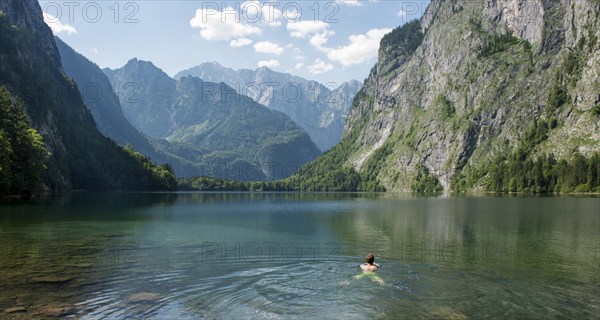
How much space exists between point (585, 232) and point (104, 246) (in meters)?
54.5

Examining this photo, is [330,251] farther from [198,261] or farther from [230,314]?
[230,314]

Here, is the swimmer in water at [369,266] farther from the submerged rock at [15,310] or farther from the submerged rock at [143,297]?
the submerged rock at [15,310]

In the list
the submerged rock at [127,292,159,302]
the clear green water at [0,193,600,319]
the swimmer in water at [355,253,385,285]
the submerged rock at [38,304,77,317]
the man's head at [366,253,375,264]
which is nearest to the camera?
the submerged rock at [38,304,77,317]

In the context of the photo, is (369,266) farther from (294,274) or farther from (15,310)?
(15,310)

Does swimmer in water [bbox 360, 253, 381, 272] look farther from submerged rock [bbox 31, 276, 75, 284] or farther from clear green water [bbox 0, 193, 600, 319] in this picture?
submerged rock [bbox 31, 276, 75, 284]

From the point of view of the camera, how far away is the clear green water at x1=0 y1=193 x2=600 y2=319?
75.2ft

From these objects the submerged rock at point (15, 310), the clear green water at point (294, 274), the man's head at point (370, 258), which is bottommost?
the clear green water at point (294, 274)

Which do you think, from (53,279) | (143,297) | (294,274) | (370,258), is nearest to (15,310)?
(143,297)

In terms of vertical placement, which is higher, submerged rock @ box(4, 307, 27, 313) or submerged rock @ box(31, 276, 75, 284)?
submerged rock @ box(4, 307, 27, 313)

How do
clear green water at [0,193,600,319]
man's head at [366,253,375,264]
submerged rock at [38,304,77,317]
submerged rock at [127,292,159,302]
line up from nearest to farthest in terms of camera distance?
submerged rock at [38,304,77,317] → clear green water at [0,193,600,319] → submerged rock at [127,292,159,302] → man's head at [366,253,375,264]

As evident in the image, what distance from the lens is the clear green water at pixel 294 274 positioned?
22.9 m

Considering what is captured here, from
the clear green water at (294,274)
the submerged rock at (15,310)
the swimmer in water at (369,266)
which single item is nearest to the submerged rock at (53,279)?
the clear green water at (294,274)

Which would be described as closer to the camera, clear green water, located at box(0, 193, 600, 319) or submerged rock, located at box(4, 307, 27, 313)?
submerged rock, located at box(4, 307, 27, 313)

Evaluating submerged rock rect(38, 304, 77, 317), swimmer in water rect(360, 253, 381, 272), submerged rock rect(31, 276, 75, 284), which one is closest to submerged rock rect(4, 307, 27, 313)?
submerged rock rect(38, 304, 77, 317)
